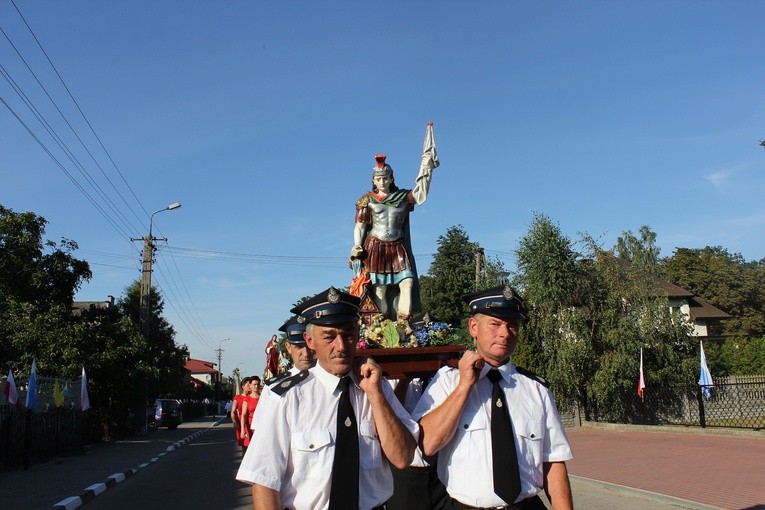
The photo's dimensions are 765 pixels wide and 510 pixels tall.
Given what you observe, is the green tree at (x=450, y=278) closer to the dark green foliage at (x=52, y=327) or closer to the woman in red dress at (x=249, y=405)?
the dark green foliage at (x=52, y=327)

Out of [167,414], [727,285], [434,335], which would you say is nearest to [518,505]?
[434,335]

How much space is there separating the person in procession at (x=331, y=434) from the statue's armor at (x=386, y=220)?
4.67 metres

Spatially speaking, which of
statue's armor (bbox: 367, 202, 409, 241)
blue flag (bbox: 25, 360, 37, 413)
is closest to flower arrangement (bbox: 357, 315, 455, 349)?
statue's armor (bbox: 367, 202, 409, 241)

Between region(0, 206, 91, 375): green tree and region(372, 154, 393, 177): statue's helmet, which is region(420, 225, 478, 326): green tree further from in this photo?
region(372, 154, 393, 177): statue's helmet

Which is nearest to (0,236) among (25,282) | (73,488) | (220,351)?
(25,282)

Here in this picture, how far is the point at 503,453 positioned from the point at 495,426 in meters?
0.11

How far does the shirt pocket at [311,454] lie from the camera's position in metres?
2.62

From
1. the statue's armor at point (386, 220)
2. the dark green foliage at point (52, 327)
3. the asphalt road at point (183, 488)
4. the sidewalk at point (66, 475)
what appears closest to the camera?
the statue's armor at point (386, 220)

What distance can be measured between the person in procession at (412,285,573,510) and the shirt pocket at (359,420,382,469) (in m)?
0.23

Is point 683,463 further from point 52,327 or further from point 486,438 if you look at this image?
point 52,327

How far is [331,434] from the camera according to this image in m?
2.66

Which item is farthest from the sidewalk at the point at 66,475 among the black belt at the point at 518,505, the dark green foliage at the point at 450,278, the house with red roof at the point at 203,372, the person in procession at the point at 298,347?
the house with red roof at the point at 203,372

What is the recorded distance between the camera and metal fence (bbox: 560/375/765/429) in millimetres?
20188

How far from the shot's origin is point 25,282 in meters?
22.5
